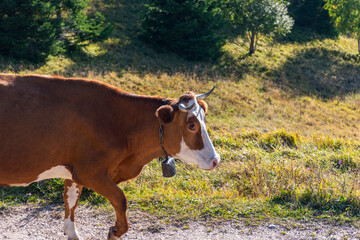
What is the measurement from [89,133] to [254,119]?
16231 mm

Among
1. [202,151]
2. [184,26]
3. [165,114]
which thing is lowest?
[202,151]

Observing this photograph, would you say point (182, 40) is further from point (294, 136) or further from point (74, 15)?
point (294, 136)

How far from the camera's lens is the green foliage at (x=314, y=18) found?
43781 mm

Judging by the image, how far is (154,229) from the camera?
19.0ft

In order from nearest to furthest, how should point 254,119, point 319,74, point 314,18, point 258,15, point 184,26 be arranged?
point 254,119, point 184,26, point 319,74, point 258,15, point 314,18

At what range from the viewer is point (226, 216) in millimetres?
6059

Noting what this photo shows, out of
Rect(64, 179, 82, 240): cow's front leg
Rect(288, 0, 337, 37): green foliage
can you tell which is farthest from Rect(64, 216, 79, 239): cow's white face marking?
Rect(288, 0, 337, 37): green foliage

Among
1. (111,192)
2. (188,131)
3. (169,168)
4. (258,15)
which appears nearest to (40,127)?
(111,192)

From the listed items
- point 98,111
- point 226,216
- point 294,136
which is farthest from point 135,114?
point 294,136

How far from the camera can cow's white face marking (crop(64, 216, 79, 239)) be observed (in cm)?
534

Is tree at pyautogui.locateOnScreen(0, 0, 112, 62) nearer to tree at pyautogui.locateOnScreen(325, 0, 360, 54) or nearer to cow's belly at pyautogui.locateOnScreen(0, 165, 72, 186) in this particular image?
cow's belly at pyautogui.locateOnScreen(0, 165, 72, 186)

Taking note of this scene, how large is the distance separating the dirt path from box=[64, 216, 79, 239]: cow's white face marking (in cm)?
34

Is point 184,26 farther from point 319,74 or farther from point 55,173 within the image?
point 55,173

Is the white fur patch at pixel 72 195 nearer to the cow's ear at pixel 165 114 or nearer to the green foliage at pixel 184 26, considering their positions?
the cow's ear at pixel 165 114
